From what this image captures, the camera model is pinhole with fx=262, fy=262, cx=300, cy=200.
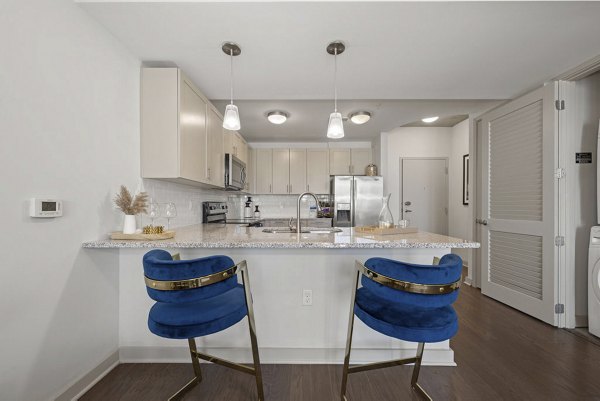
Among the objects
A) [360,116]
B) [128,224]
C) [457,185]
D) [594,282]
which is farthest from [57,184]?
[457,185]

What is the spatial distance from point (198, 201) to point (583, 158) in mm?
4011

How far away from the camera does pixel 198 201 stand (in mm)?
3363

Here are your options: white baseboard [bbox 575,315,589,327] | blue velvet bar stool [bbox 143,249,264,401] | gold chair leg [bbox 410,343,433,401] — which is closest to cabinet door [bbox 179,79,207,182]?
blue velvet bar stool [bbox 143,249,264,401]

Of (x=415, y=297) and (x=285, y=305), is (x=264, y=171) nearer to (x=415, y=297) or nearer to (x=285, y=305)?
(x=285, y=305)

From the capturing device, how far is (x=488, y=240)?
310 centimetres

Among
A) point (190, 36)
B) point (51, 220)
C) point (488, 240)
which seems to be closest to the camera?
point (51, 220)

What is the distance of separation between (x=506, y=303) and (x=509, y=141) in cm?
176

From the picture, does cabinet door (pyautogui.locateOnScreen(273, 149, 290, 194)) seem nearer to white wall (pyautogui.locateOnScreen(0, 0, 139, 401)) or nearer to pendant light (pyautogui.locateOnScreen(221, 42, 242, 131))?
pendant light (pyautogui.locateOnScreen(221, 42, 242, 131))

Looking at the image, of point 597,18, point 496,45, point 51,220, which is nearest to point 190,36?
point 51,220

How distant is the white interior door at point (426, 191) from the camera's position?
5.01 meters

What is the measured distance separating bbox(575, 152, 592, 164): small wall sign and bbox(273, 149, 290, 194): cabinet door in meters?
3.69

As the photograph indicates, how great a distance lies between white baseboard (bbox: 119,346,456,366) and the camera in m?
1.84

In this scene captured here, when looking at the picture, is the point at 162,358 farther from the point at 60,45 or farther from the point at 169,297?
the point at 60,45

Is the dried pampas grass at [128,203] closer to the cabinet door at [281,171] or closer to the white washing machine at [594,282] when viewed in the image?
the cabinet door at [281,171]
